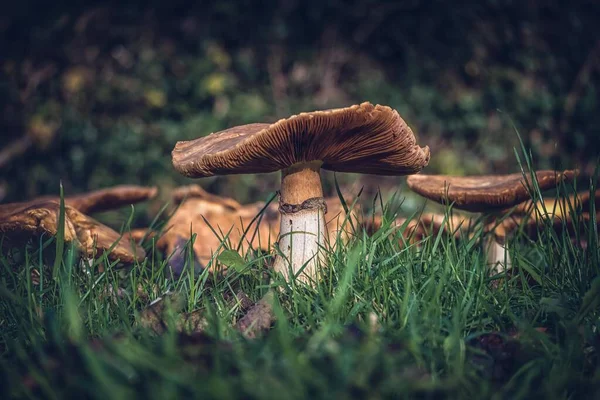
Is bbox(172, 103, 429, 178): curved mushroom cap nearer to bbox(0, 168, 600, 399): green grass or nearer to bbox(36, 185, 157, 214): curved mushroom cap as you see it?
bbox(0, 168, 600, 399): green grass

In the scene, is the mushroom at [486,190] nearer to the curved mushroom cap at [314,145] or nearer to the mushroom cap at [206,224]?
the curved mushroom cap at [314,145]

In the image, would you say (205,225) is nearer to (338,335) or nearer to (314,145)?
(314,145)

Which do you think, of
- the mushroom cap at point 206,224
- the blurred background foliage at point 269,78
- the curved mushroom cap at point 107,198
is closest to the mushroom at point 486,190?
the mushroom cap at point 206,224

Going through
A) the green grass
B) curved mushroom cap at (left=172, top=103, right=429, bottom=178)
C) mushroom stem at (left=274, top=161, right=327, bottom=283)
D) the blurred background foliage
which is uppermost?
the blurred background foliage

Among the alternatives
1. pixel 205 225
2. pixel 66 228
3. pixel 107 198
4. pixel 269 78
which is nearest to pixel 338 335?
pixel 66 228

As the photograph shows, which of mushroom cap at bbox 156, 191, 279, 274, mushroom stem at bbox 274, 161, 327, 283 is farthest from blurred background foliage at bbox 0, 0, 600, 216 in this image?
mushroom stem at bbox 274, 161, 327, 283
